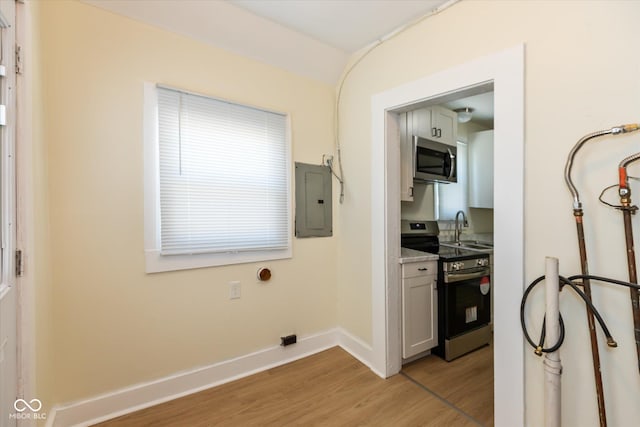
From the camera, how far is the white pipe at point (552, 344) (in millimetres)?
1218

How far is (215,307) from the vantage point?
2.03 meters

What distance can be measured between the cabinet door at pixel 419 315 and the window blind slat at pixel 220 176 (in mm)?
1152

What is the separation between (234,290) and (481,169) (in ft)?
10.9

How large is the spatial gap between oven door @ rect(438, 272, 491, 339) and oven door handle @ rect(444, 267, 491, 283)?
0.02 metres

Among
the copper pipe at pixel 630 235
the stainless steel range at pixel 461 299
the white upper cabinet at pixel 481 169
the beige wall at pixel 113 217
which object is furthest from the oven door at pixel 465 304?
the beige wall at pixel 113 217

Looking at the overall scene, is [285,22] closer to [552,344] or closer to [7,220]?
[7,220]

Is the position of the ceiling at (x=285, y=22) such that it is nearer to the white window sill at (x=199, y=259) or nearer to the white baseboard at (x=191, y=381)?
the white window sill at (x=199, y=259)

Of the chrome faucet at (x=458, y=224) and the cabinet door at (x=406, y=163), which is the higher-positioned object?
the cabinet door at (x=406, y=163)

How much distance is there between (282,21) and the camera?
2025 millimetres

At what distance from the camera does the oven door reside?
2.42 m

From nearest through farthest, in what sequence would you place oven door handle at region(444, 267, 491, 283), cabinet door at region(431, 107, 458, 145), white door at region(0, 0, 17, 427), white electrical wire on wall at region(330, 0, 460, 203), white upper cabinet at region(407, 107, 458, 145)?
white door at region(0, 0, 17, 427)
white electrical wire on wall at region(330, 0, 460, 203)
oven door handle at region(444, 267, 491, 283)
white upper cabinet at region(407, 107, 458, 145)
cabinet door at region(431, 107, 458, 145)

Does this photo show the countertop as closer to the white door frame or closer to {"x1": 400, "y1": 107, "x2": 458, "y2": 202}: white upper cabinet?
{"x1": 400, "y1": 107, "x2": 458, "y2": 202}: white upper cabinet

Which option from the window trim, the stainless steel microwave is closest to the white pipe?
the stainless steel microwave

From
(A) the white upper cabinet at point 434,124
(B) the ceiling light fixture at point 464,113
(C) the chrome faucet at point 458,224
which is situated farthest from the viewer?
(C) the chrome faucet at point 458,224
